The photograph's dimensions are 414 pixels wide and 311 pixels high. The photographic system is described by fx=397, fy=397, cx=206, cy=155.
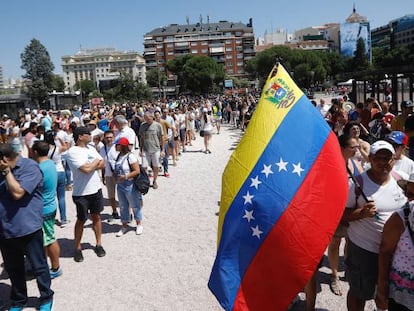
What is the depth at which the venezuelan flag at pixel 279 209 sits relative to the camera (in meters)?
2.90

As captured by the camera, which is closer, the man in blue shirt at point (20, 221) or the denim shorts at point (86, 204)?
the man in blue shirt at point (20, 221)

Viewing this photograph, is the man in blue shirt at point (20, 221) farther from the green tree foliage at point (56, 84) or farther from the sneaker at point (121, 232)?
the green tree foliage at point (56, 84)

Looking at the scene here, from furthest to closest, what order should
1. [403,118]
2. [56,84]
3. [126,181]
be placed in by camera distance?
[56,84], [403,118], [126,181]

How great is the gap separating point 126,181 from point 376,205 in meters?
4.28

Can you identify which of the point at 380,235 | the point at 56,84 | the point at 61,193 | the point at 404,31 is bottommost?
the point at 61,193

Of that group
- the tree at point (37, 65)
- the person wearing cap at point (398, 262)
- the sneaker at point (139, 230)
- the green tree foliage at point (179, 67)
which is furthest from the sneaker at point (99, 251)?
the green tree foliage at point (179, 67)

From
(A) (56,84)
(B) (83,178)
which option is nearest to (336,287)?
(B) (83,178)

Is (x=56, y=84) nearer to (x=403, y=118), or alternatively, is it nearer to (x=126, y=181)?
(x=126, y=181)

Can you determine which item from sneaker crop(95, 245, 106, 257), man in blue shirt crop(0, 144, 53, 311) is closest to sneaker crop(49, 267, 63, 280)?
sneaker crop(95, 245, 106, 257)

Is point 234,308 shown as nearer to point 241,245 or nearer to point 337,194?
point 241,245

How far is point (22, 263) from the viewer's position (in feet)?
14.0

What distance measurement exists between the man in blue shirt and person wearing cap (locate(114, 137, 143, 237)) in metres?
2.12

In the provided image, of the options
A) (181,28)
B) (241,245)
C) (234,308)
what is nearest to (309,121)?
(241,245)

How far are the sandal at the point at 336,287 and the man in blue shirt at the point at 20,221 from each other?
3.11 meters
